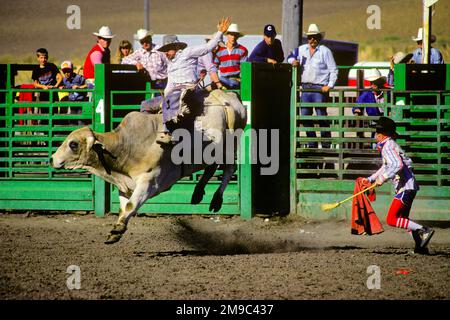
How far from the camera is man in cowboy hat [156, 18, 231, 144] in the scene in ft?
32.0

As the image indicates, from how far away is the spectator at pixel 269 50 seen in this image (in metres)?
13.0

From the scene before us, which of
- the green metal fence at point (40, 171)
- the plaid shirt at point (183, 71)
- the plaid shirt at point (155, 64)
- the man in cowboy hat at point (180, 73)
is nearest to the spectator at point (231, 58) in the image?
the plaid shirt at point (155, 64)

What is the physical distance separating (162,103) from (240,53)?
3.74 m

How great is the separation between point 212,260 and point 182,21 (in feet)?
191

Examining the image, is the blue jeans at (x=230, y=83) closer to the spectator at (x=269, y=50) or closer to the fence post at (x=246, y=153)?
the spectator at (x=269, y=50)

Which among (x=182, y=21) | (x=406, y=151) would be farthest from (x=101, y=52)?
(x=182, y=21)

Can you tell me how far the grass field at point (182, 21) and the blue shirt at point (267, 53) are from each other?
4025 cm

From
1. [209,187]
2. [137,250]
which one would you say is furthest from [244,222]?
[137,250]

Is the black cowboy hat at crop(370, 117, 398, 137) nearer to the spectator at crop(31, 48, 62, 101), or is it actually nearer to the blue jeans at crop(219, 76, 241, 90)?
the blue jeans at crop(219, 76, 241, 90)

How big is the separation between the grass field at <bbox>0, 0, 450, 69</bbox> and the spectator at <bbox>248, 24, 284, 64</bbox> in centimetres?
4026

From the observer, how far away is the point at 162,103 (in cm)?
1003

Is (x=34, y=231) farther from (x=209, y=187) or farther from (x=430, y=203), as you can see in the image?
(x=430, y=203)

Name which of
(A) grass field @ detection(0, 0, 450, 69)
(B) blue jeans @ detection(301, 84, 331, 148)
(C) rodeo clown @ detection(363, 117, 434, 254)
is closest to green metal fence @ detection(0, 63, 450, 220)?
(B) blue jeans @ detection(301, 84, 331, 148)

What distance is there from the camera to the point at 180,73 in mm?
10266
